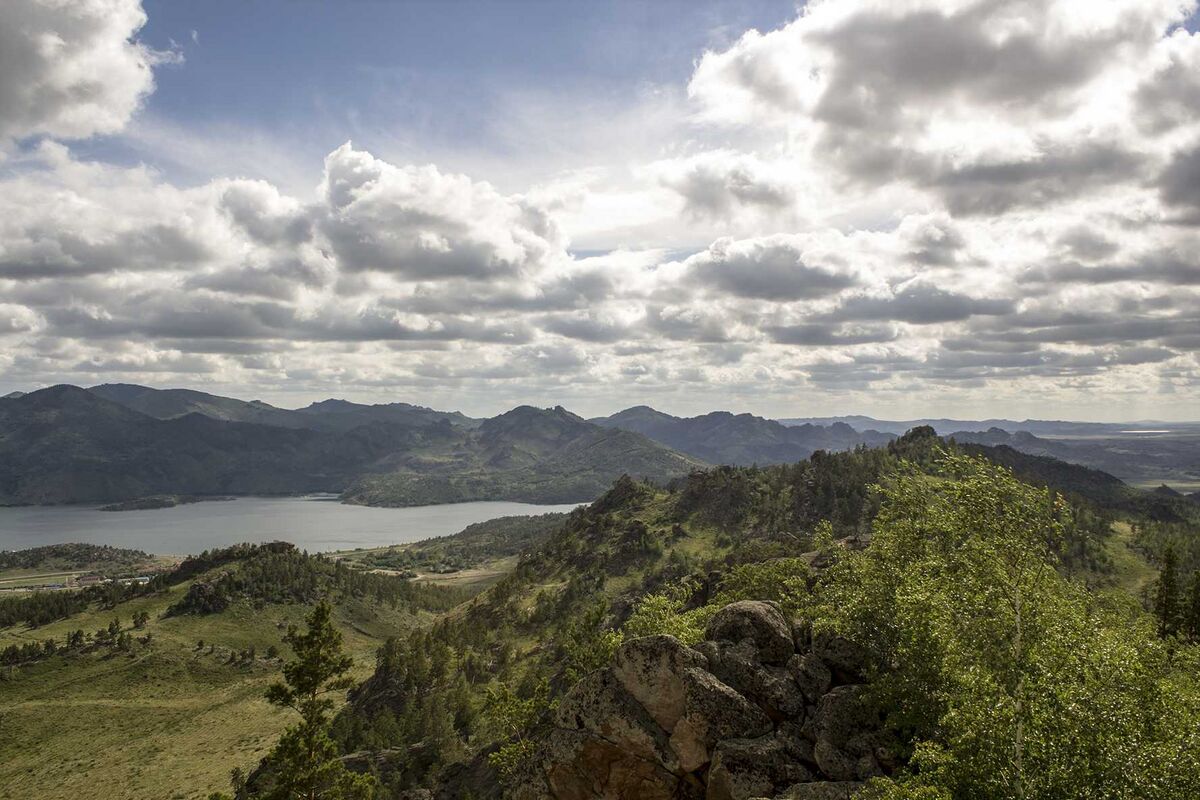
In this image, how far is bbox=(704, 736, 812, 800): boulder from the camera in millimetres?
34438

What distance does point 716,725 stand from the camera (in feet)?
123

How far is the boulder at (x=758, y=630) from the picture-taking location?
142 ft

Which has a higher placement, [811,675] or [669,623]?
[811,675]

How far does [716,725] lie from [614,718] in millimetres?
6207

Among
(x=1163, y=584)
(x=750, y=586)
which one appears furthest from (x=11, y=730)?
(x=1163, y=584)

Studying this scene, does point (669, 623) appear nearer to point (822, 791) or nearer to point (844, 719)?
point (844, 719)

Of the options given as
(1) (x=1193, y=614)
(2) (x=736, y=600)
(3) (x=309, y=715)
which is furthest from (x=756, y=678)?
(1) (x=1193, y=614)

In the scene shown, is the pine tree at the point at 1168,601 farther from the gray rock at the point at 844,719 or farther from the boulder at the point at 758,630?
the gray rock at the point at 844,719

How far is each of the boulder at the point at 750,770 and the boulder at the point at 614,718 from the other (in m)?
3.29

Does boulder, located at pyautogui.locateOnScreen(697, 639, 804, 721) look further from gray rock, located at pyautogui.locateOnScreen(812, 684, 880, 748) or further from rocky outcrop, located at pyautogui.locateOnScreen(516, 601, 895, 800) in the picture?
gray rock, located at pyautogui.locateOnScreen(812, 684, 880, 748)

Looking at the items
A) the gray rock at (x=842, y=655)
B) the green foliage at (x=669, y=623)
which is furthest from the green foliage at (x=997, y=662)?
the green foliage at (x=669, y=623)

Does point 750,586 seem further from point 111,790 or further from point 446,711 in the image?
point 111,790

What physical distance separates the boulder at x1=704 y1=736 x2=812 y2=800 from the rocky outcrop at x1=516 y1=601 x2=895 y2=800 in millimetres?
54

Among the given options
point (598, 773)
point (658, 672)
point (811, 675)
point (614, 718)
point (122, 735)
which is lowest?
point (122, 735)
